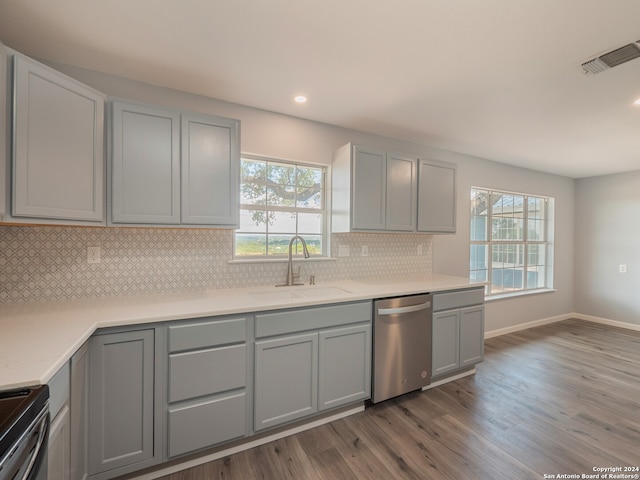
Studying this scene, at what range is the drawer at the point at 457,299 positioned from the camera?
258cm

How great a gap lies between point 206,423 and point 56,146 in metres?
1.74

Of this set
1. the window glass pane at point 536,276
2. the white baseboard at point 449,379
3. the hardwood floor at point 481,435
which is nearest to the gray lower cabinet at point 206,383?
the hardwood floor at point 481,435

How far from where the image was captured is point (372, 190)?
270cm

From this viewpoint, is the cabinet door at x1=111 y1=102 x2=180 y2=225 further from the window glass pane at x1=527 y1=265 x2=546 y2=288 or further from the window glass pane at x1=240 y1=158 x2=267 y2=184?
the window glass pane at x1=527 y1=265 x2=546 y2=288

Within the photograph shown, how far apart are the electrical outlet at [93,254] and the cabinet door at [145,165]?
0.37 meters

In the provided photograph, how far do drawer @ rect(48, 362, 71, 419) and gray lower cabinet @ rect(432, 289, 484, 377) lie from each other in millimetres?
2487

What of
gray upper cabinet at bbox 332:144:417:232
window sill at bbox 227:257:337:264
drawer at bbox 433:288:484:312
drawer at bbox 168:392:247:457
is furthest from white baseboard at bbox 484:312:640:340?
drawer at bbox 168:392:247:457

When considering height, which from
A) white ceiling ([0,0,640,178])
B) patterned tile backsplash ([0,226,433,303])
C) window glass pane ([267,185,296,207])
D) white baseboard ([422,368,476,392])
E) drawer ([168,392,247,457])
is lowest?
white baseboard ([422,368,476,392])

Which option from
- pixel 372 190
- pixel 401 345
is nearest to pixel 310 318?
pixel 401 345

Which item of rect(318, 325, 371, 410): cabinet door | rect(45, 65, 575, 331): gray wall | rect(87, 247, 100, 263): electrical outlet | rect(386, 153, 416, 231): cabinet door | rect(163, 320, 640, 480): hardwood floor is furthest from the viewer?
rect(386, 153, 416, 231): cabinet door

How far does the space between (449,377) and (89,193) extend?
10.7 ft

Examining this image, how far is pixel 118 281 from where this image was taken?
2010 mm

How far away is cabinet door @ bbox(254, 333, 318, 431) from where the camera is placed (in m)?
1.83

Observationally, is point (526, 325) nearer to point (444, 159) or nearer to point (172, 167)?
point (444, 159)
